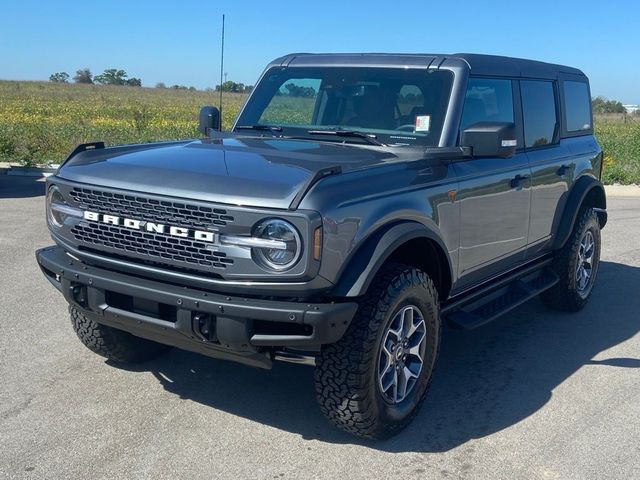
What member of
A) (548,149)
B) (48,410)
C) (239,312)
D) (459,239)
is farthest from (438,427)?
(548,149)

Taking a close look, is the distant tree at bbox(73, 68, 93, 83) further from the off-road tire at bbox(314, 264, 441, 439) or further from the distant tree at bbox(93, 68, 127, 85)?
the off-road tire at bbox(314, 264, 441, 439)

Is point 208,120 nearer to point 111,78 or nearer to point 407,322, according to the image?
point 407,322

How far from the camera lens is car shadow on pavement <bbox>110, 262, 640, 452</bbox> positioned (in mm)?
4035

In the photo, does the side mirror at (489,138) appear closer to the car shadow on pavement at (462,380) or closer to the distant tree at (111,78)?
the car shadow on pavement at (462,380)

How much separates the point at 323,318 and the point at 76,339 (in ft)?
8.71

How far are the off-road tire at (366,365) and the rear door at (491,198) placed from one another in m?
0.76

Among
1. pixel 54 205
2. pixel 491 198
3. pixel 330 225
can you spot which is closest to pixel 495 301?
pixel 491 198

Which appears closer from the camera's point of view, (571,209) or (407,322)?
(407,322)

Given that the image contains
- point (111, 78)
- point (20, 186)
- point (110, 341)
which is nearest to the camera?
point (110, 341)

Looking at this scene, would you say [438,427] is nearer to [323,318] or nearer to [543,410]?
[543,410]

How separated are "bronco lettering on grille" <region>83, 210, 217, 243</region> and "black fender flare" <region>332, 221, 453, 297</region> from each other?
2.10 ft

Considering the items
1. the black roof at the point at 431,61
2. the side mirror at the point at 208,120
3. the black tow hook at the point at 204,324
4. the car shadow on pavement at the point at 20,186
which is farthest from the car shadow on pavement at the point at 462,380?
the car shadow on pavement at the point at 20,186

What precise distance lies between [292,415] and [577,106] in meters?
3.99

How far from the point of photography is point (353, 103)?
4.89 meters
